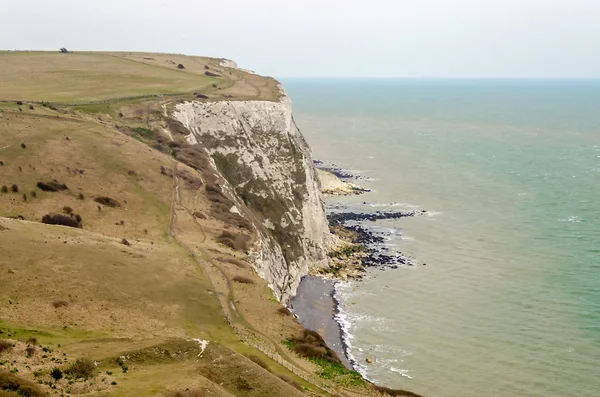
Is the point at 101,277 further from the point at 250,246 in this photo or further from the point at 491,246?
the point at 491,246

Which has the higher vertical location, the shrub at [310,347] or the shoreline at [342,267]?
the shrub at [310,347]

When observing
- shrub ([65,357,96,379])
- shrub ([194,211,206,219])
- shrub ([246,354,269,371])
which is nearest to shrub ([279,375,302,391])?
shrub ([246,354,269,371])

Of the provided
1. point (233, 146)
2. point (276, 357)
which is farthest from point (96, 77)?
point (276, 357)

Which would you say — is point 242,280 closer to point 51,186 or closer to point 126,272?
point 126,272

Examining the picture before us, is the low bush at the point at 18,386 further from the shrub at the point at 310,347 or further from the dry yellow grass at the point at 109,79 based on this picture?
the dry yellow grass at the point at 109,79

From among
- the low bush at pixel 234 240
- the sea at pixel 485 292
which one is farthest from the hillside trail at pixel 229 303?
the sea at pixel 485 292

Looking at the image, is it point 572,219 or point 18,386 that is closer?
point 18,386

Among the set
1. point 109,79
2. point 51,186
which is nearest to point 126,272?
point 51,186
